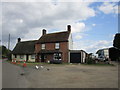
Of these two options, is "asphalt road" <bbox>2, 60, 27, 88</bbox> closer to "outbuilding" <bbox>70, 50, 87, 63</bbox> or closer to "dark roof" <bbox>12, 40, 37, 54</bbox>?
"outbuilding" <bbox>70, 50, 87, 63</bbox>

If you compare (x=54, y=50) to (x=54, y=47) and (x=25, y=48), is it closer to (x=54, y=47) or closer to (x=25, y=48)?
(x=54, y=47)

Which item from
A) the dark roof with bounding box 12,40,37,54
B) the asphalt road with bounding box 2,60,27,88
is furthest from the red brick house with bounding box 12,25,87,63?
the asphalt road with bounding box 2,60,27,88

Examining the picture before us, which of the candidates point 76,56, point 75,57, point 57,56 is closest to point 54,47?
point 57,56

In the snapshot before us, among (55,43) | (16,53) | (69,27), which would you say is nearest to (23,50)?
(16,53)

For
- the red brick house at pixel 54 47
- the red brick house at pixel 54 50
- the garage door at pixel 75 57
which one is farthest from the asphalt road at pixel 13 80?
the garage door at pixel 75 57

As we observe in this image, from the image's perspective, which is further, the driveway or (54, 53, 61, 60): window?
(54, 53, 61, 60): window

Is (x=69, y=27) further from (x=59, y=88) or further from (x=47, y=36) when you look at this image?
(x=59, y=88)

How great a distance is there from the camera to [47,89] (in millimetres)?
7406

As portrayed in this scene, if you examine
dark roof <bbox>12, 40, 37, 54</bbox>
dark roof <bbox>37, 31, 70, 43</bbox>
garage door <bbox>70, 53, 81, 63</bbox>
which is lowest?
garage door <bbox>70, 53, 81, 63</bbox>

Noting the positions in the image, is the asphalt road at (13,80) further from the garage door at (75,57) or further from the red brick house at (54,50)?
the garage door at (75,57)

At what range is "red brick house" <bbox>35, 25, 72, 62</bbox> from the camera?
33406 millimetres

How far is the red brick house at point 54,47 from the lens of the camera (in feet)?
110

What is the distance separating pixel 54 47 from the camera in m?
35.0

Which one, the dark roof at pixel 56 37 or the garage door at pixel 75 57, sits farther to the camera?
the dark roof at pixel 56 37
